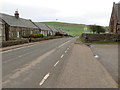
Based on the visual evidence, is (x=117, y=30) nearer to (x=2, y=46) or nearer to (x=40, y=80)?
(x=2, y=46)

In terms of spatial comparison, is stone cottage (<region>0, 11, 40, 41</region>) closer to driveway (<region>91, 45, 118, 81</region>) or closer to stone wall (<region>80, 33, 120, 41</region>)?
stone wall (<region>80, 33, 120, 41</region>)

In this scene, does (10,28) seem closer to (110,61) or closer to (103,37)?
(103,37)

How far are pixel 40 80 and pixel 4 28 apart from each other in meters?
39.8

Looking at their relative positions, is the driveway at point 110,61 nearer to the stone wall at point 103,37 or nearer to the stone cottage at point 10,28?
the stone wall at point 103,37

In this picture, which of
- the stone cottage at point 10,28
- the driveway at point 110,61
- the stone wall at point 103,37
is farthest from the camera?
the stone wall at point 103,37

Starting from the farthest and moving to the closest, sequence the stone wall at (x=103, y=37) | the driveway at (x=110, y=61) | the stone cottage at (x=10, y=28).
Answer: the stone wall at (x=103, y=37)
the stone cottage at (x=10, y=28)
the driveway at (x=110, y=61)

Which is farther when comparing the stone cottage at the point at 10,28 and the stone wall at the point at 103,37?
the stone wall at the point at 103,37

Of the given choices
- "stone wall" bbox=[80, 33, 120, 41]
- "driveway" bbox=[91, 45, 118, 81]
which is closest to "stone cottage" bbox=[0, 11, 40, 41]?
"stone wall" bbox=[80, 33, 120, 41]

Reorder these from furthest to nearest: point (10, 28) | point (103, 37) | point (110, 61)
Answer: point (10, 28) < point (103, 37) < point (110, 61)

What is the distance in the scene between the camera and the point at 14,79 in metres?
8.66

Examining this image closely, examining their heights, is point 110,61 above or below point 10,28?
below

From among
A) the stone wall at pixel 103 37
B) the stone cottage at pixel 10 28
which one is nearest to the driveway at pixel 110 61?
the stone wall at pixel 103 37

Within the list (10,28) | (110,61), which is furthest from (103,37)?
(110,61)

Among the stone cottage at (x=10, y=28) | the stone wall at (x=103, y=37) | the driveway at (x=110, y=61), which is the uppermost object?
the stone cottage at (x=10, y=28)
